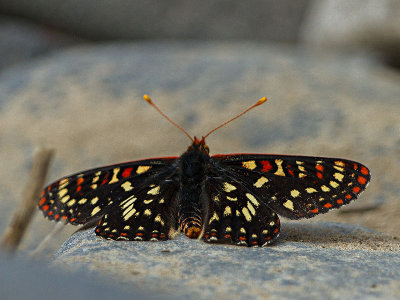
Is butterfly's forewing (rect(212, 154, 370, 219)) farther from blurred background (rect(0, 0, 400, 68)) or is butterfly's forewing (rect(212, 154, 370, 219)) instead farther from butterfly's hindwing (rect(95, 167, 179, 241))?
blurred background (rect(0, 0, 400, 68))

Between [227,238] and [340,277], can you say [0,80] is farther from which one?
[340,277]

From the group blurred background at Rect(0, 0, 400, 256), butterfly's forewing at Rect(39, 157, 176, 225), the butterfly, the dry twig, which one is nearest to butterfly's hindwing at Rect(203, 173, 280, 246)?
the butterfly

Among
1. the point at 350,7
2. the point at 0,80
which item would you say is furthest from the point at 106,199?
the point at 350,7

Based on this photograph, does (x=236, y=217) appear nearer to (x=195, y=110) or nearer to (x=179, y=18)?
(x=195, y=110)

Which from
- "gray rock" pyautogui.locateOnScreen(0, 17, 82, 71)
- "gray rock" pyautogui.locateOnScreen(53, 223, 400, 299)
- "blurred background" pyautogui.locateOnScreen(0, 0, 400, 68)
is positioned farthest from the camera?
"blurred background" pyautogui.locateOnScreen(0, 0, 400, 68)

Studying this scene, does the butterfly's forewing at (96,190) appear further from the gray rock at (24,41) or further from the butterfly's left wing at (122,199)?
the gray rock at (24,41)

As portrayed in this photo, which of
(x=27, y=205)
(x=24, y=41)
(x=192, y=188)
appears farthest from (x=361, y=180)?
(x=24, y=41)
